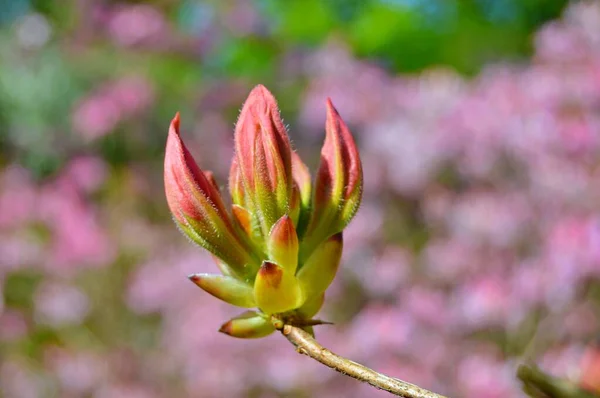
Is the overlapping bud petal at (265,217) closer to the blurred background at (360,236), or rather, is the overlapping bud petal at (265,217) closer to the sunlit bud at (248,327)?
the sunlit bud at (248,327)

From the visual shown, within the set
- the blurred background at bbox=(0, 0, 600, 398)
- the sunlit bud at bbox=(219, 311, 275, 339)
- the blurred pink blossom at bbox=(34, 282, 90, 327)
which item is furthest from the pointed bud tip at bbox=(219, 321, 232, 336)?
the blurred pink blossom at bbox=(34, 282, 90, 327)

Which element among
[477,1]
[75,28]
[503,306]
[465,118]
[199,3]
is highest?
[477,1]

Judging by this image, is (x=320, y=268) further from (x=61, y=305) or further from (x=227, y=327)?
(x=61, y=305)

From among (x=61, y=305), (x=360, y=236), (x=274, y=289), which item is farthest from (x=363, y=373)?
(x=61, y=305)

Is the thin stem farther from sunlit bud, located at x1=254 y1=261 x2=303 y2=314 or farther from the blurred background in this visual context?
the blurred background

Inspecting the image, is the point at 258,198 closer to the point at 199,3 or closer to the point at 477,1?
the point at 199,3

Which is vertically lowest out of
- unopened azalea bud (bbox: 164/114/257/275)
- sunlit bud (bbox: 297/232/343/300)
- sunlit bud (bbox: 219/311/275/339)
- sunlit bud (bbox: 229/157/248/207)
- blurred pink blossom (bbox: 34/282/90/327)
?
sunlit bud (bbox: 219/311/275/339)

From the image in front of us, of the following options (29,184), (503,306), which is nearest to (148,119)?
(29,184)

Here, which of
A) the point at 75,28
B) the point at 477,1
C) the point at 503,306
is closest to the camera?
the point at 503,306
